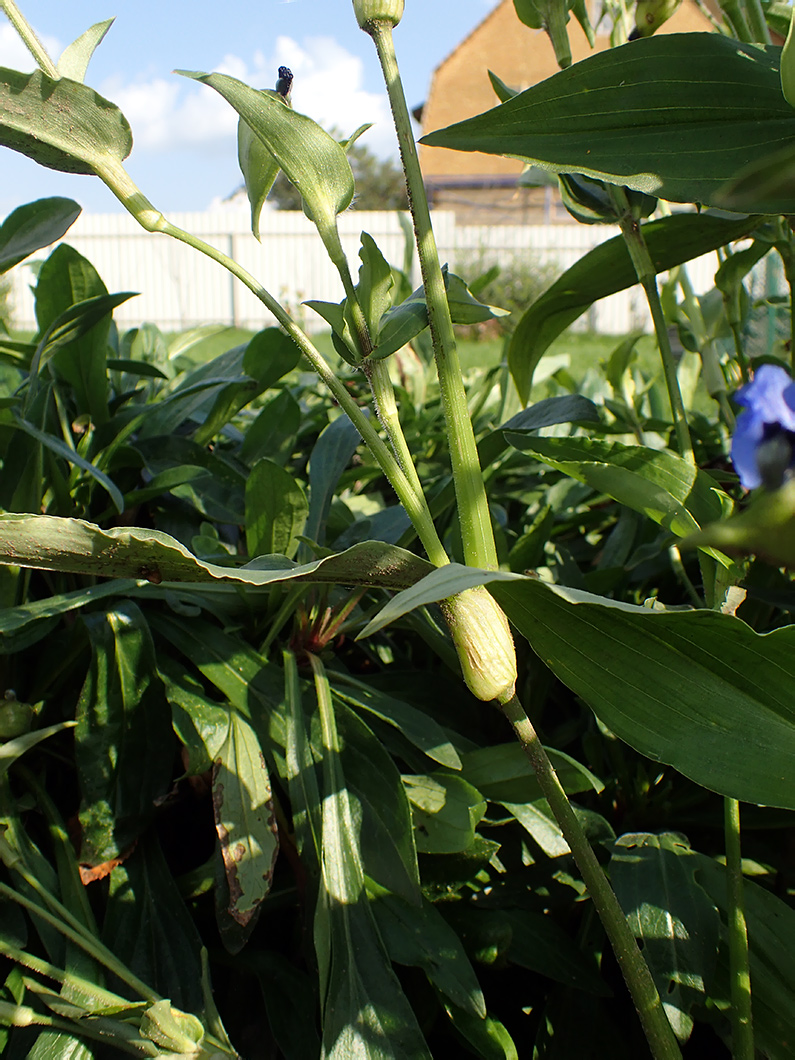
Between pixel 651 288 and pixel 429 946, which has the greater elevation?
pixel 651 288

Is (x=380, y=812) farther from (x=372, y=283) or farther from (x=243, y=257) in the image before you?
(x=243, y=257)

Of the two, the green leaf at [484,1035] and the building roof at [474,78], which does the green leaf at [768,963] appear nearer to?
the green leaf at [484,1035]

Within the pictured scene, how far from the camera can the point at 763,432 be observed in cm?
19

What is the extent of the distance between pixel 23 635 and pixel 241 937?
9.4 inches

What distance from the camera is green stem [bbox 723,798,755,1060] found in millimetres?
409

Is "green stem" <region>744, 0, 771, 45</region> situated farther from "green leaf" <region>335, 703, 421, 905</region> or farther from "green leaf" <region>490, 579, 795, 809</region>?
"green leaf" <region>335, 703, 421, 905</region>

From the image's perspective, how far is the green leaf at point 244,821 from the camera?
1.53 ft

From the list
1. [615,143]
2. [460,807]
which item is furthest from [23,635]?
[615,143]

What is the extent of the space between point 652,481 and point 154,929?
1.34 ft

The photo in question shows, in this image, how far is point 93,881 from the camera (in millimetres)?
555

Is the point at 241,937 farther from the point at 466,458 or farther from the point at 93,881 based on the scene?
the point at 466,458

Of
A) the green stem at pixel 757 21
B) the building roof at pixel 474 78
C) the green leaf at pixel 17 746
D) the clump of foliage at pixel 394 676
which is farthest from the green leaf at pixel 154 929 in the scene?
the building roof at pixel 474 78

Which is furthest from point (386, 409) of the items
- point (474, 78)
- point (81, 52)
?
point (474, 78)

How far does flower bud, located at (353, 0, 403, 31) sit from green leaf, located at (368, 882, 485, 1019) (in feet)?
1.51
